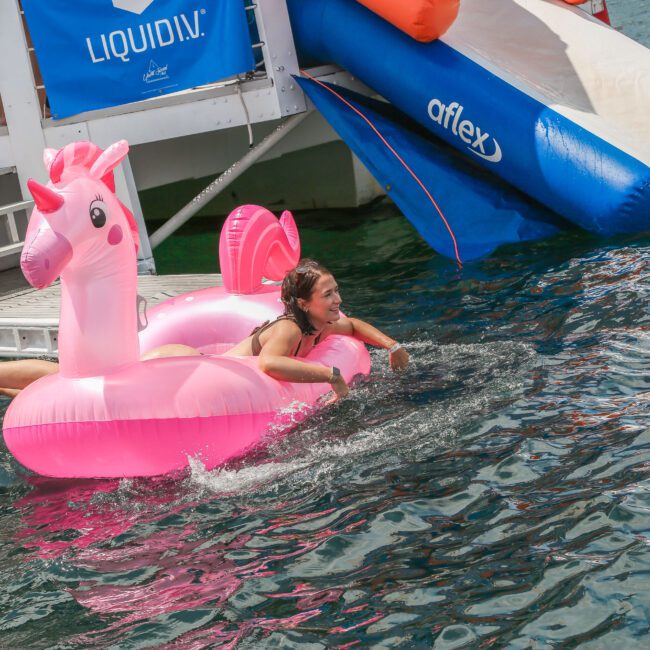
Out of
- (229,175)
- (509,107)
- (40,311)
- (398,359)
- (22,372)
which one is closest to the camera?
(22,372)

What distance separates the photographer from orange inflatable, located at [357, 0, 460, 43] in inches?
270

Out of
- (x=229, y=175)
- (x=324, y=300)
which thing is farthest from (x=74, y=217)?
(x=229, y=175)

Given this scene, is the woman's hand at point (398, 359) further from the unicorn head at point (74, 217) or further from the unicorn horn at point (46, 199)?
the unicorn horn at point (46, 199)

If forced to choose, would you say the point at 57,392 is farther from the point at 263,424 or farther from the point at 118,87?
the point at 118,87

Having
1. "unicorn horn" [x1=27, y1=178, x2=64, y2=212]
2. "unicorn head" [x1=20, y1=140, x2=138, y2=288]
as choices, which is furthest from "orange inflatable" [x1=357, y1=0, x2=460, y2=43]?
"unicorn horn" [x1=27, y1=178, x2=64, y2=212]

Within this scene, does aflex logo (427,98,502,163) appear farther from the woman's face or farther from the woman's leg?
the woman's leg

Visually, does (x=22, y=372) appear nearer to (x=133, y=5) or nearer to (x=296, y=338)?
(x=296, y=338)

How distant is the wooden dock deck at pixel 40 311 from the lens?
20.6ft

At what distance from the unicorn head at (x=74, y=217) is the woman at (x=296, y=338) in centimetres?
72

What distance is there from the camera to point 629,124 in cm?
674

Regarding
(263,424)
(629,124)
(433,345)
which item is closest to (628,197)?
(629,124)

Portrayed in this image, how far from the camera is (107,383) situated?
4359 millimetres

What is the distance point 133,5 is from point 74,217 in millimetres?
3454

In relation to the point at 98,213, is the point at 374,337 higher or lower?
lower
